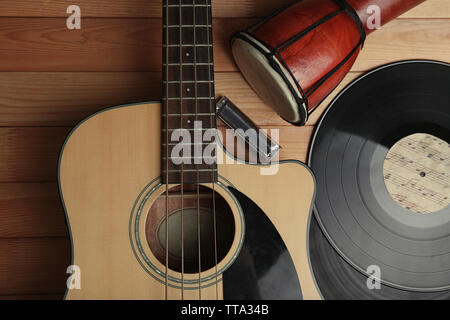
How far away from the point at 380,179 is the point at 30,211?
928 mm

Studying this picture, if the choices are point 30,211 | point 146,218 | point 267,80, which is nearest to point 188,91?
point 267,80

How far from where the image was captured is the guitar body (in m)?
0.71

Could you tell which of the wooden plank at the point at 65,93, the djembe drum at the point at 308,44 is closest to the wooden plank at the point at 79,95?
the wooden plank at the point at 65,93

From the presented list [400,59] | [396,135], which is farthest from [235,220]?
[400,59]

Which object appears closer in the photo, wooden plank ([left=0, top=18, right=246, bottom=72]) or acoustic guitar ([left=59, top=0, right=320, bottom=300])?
acoustic guitar ([left=59, top=0, right=320, bottom=300])

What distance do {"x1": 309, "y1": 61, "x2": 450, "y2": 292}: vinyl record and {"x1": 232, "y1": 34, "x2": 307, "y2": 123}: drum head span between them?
0.16 metres

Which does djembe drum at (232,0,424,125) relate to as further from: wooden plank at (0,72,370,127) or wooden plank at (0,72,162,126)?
wooden plank at (0,72,162,126)

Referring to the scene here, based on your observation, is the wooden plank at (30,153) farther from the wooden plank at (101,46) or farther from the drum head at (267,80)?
the drum head at (267,80)

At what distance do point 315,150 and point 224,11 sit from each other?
0.45 metres

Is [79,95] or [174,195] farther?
[79,95]

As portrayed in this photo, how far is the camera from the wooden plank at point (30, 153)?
36.5 inches

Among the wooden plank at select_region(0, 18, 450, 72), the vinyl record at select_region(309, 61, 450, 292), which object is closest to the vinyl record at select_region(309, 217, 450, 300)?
the vinyl record at select_region(309, 61, 450, 292)

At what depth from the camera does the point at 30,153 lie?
930 mm

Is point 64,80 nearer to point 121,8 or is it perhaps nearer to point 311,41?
point 121,8
